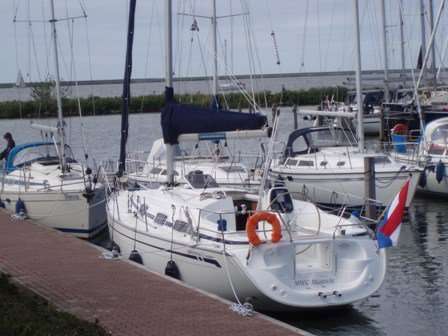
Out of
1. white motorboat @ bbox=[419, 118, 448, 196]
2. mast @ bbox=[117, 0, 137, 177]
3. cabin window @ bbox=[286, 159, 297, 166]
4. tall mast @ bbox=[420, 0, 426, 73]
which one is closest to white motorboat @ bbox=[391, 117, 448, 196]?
white motorboat @ bbox=[419, 118, 448, 196]

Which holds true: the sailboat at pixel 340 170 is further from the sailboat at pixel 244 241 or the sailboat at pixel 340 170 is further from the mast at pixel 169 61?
the sailboat at pixel 244 241

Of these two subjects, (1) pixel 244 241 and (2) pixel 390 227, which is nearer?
(2) pixel 390 227

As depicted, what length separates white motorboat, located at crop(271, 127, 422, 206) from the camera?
25.1 metres

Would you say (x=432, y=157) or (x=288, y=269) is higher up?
(x=432, y=157)

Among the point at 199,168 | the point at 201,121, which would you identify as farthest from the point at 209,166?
the point at 201,121

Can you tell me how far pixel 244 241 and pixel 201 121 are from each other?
13.4 ft

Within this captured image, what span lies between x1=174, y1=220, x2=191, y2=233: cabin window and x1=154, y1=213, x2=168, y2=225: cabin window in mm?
604

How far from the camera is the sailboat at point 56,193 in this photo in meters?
22.0

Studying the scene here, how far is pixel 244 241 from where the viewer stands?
14008 mm

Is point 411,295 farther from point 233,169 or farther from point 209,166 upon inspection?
point 209,166

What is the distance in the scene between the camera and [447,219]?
2566 cm

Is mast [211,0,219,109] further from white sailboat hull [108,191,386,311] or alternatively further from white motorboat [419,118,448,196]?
white sailboat hull [108,191,386,311]

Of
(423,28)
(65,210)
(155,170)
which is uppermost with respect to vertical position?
(423,28)

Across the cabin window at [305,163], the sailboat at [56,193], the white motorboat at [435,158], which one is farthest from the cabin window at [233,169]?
the white motorboat at [435,158]
